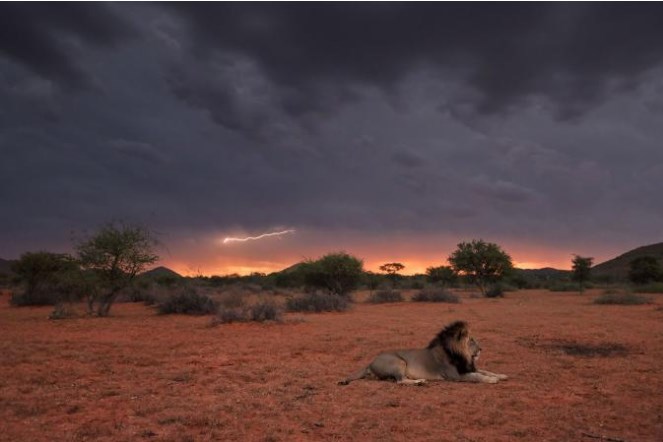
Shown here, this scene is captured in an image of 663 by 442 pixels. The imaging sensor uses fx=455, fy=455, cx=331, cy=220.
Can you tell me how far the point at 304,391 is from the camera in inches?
A: 305

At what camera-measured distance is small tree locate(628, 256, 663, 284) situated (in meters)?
47.3

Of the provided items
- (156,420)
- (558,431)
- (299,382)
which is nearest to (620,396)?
(558,431)

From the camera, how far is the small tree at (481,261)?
137 feet

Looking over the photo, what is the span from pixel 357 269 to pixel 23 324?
2282 cm

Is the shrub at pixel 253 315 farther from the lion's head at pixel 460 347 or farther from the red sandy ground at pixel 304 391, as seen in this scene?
the lion's head at pixel 460 347

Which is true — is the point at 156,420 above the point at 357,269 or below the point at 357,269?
below

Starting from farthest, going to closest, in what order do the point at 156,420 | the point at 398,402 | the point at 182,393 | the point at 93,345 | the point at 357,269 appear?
the point at 357,269 < the point at 93,345 < the point at 182,393 < the point at 398,402 < the point at 156,420

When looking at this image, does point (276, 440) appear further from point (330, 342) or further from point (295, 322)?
point (295, 322)

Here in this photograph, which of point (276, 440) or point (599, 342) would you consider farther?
point (599, 342)

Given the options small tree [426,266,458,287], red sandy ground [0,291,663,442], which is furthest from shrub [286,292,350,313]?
small tree [426,266,458,287]

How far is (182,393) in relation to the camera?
7.62 metres

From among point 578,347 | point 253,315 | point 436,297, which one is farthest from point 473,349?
point 436,297

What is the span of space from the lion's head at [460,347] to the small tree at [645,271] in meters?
48.8

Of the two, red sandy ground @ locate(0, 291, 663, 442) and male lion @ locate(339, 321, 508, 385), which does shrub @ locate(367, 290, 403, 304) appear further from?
male lion @ locate(339, 321, 508, 385)
